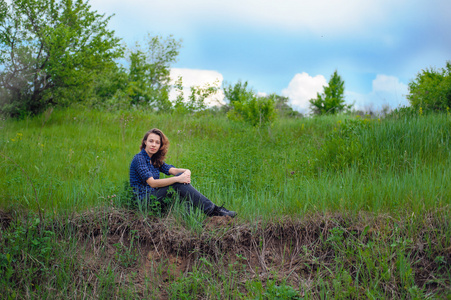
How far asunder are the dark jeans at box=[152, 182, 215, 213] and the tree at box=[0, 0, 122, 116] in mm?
8847

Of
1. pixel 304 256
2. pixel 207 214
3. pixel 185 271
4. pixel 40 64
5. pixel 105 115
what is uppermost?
pixel 40 64

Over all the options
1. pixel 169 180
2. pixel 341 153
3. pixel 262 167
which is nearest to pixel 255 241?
pixel 169 180

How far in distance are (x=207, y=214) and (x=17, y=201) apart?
2.83m

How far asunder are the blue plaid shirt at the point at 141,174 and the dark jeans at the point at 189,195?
6.7 inches

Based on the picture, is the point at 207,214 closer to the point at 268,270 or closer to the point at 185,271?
the point at 185,271

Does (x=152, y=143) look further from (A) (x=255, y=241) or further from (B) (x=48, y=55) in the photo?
(B) (x=48, y=55)

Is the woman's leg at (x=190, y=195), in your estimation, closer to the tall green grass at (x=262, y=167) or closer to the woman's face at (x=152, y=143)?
the tall green grass at (x=262, y=167)

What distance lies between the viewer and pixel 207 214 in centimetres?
442

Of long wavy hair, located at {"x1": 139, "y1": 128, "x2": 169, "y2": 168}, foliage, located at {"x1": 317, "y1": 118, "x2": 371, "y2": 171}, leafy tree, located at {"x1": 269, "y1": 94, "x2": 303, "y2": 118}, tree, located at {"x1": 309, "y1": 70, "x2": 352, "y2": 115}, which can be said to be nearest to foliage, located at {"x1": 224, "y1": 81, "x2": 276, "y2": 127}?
leafy tree, located at {"x1": 269, "y1": 94, "x2": 303, "y2": 118}

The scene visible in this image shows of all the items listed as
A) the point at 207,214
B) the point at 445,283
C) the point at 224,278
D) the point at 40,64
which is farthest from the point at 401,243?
the point at 40,64

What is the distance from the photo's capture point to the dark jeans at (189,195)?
14.5 ft

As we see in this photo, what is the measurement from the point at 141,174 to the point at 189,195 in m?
0.74

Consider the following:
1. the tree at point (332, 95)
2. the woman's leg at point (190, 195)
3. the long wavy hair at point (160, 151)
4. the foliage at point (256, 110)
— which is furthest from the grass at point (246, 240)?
the tree at point (332, 95)

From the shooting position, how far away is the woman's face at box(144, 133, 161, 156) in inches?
189
